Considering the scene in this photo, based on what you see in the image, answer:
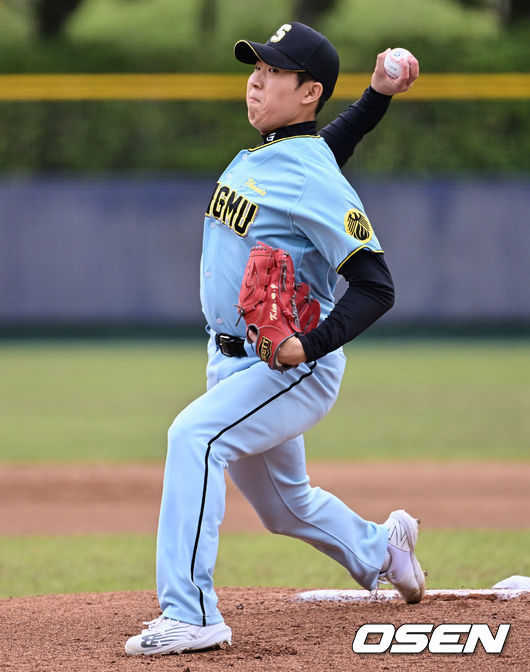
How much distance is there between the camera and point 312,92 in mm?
3350

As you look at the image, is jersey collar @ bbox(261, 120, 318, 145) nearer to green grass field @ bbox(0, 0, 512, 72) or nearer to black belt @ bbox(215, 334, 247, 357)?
black belt @ bbox(215, 334, 247, 357)

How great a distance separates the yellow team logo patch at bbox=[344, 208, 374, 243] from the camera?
3086 mm

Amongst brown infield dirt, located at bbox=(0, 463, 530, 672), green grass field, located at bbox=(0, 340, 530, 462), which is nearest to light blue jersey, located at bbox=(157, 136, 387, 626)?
brown infield dirt, located at bbox=(0, 463, 530, 672)

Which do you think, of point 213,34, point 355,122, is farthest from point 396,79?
point 213,34

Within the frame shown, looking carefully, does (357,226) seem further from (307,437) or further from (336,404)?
(336,404)

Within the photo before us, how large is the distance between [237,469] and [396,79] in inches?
52.4

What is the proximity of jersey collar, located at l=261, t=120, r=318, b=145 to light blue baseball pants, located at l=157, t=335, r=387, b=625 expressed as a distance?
63 centimetres

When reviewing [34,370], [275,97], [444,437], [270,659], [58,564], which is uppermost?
[275,97]

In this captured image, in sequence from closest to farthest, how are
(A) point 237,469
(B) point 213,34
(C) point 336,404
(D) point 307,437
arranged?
(A) point 237,469, (D) point 307,437, (C) point 336,404, (B) point 213,34

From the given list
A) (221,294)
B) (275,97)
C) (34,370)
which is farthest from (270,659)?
(34,370)

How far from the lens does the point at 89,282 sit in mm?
14680

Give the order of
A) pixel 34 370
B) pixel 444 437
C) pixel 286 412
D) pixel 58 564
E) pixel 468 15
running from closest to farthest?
pixel 286 412 → pixel 58 564 → pixel 444 437 → pixel 34 370 → pixel 468 15

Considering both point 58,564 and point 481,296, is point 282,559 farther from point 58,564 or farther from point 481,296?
point 481,296

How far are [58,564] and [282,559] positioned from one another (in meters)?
0.99
